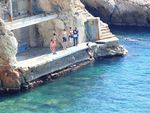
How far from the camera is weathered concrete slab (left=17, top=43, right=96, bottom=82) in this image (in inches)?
1709

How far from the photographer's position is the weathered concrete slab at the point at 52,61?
43406mm

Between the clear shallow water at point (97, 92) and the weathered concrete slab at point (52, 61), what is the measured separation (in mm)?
948

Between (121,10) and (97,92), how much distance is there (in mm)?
24389

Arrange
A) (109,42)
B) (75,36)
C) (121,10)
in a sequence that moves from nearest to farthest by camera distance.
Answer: (75,36) < (109,42) < (121,10)

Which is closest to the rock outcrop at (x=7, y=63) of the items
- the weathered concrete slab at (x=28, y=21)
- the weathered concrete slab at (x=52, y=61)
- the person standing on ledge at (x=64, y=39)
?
the weathered concrete slab at (x=52, y=61)

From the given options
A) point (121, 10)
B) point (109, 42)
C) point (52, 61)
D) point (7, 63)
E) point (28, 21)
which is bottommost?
point (52, 61)

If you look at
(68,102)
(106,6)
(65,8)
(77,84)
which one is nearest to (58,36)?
(65,8)

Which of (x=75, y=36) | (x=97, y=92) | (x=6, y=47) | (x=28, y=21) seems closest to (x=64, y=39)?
(x=75, y=36)

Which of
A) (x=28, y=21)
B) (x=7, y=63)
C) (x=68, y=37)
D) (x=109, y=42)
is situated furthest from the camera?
(x=109, y=42)

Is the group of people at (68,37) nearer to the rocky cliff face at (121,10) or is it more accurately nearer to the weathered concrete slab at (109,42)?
the weathered concrete slab at (109,42)

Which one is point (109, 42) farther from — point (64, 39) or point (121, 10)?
point (121, 10)

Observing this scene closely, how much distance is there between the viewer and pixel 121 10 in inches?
2589

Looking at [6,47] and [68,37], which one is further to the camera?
[68,37]

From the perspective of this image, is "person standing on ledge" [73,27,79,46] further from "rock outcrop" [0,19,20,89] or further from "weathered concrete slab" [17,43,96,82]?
"rock outcrop" [0,19,20,89]
